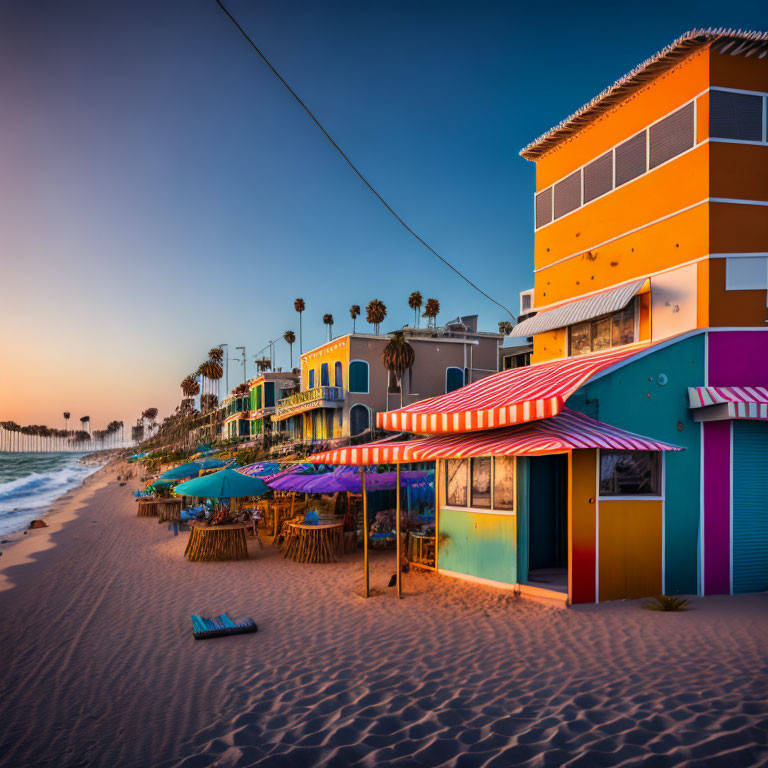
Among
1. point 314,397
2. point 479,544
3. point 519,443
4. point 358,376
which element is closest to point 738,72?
point 519,443

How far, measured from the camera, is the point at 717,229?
31.5 feet

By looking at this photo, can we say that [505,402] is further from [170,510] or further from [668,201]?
[170,510]

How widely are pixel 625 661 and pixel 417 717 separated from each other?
2.72 metres

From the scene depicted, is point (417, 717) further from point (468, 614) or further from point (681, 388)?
point (681, 388)

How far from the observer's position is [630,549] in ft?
28.4

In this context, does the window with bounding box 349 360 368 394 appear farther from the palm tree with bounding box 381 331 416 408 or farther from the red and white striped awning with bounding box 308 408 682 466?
the red and white striped awning with bounding box 308 408 682 466

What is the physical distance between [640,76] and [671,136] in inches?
63.0

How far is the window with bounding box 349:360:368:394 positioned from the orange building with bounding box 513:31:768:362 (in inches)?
735

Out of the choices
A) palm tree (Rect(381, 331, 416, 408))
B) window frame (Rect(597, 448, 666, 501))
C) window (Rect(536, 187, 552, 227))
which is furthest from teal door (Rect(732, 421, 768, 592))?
palm tree (Rect(381, 331, 416, 408))

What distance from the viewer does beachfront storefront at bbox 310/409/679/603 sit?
328 inches

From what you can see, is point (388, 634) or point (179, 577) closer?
point (388, 634)

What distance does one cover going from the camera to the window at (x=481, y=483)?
927 centimetres

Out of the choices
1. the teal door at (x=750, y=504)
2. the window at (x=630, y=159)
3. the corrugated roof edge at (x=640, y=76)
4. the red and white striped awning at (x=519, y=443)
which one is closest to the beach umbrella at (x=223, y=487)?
the red and white striped awning at (x=519, y=443)

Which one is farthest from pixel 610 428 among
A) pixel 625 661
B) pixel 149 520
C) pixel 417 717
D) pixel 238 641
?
pixel 149 520
